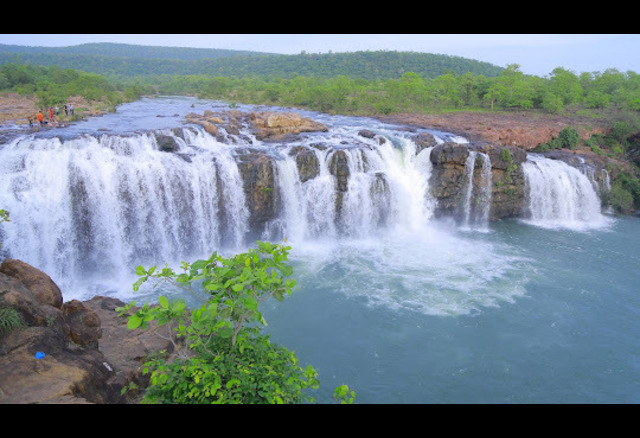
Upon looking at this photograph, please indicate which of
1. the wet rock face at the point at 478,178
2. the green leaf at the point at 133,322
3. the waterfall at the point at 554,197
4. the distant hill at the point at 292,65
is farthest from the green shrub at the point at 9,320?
the distant hill at the point at 292,65

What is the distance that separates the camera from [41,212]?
12648 millimetres

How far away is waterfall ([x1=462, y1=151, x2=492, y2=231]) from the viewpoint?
1794cm

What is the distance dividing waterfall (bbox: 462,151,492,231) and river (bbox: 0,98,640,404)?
337 mm

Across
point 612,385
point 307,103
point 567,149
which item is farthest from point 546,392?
point 307,103

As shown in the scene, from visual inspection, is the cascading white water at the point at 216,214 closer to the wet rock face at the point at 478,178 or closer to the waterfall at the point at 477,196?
the waterfall at the point at 477,196

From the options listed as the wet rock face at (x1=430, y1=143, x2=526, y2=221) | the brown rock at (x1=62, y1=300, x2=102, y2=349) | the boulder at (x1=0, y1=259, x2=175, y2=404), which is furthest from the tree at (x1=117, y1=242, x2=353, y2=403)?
the wet rock face at (x1=430, y1=143, x2=526, y2=221)

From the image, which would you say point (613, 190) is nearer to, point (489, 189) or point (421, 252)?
point (489, 189)

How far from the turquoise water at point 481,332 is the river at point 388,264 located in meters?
0.04

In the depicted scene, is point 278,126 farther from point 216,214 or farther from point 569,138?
point 569,138

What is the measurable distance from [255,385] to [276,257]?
130 cm

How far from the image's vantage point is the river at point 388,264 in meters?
9.30

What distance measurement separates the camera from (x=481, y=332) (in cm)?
1054

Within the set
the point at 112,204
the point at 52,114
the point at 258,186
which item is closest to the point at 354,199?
the point at 258,186

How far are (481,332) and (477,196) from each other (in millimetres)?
8834
